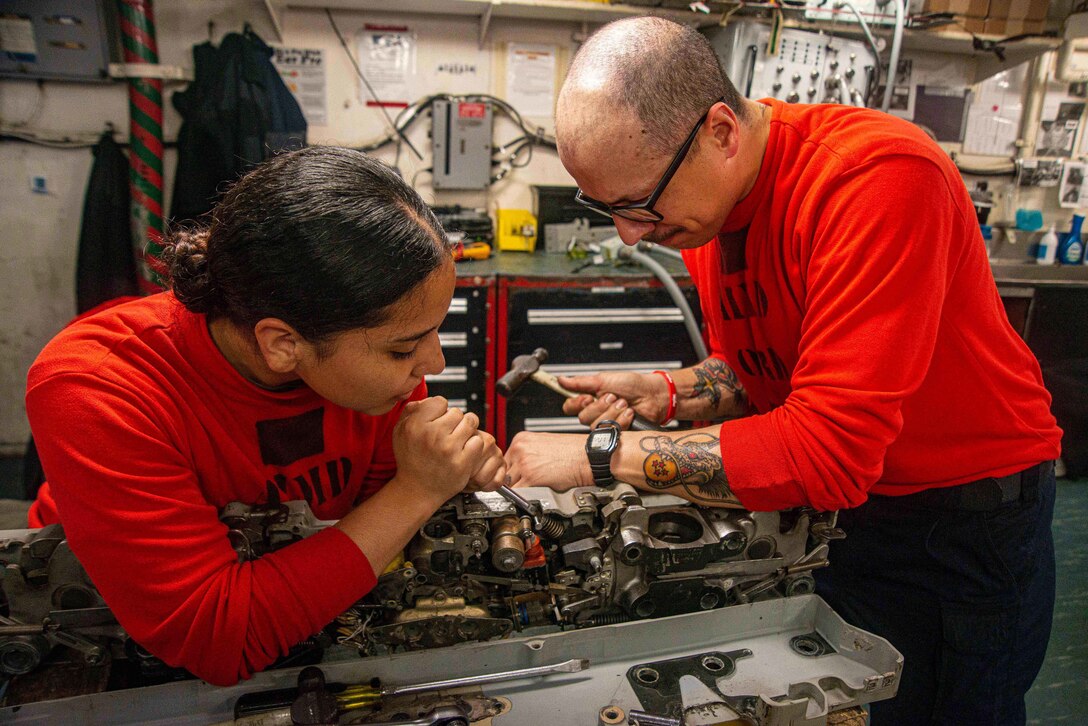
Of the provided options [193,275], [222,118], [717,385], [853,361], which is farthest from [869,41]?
[193,275]

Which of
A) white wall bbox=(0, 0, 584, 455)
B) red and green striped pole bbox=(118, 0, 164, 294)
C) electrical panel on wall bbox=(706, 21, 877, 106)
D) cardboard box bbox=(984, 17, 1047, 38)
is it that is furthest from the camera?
cardboard box bbox=(984, 17, 1047, 38)

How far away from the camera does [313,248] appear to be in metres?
1.00

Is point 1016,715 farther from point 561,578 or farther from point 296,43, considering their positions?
point 296,43

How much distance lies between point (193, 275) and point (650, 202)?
33.5 inches

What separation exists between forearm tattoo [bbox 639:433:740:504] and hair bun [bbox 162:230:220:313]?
87cm

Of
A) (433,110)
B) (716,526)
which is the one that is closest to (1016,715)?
(716,526)

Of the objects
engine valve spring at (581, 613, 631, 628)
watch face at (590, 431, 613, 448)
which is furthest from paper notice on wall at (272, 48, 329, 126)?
engine valve spring at (581, 613, 631, 628)

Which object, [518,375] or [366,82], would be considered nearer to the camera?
[518,375]

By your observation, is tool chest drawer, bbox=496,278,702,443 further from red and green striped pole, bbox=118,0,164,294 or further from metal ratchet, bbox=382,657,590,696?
metal ratchet, bbox=382,657,590,696

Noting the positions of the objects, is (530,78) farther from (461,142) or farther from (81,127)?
(81,127)

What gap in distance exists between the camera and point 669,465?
4.45 feet

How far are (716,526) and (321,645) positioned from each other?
799 millimetres

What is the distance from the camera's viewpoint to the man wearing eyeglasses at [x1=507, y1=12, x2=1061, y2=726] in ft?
3.94

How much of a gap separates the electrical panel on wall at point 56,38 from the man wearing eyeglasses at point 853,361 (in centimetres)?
373
